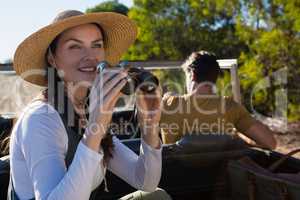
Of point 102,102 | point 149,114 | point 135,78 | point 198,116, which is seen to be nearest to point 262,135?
point 198,116

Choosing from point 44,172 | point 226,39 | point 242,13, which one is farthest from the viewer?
point 226,39

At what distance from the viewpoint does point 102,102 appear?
4.91 ft

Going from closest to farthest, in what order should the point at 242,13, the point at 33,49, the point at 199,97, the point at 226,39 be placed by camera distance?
the point at 33,49 → the point at 199,97 → the point at 242,13 → the point at 226,39

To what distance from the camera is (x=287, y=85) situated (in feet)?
26.6

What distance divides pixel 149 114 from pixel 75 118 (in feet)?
0.99

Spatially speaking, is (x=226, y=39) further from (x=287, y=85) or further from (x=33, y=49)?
(x=33, y=49)

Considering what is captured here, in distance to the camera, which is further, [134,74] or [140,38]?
[140,38]

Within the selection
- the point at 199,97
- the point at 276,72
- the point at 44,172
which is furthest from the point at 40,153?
the point at 276,72

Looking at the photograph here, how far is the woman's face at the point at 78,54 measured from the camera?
1818mm

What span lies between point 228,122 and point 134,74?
1.78m

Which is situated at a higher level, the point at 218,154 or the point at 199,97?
the point at 199,97

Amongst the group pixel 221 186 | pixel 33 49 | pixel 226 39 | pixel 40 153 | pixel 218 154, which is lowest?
pixel 221 186

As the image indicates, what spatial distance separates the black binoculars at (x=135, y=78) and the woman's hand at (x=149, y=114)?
112 mm

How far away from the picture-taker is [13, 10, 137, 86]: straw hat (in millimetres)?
1849
